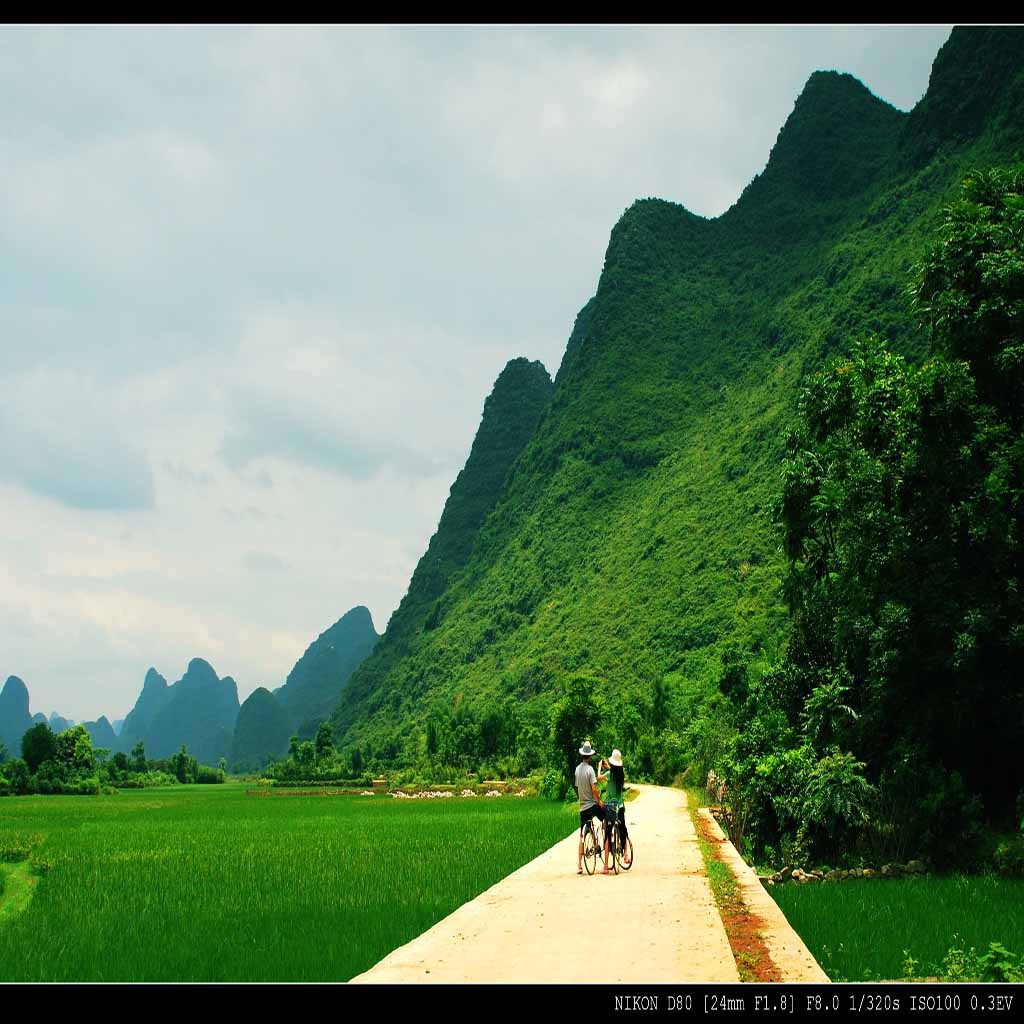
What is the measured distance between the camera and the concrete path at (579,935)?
5957 millimetres

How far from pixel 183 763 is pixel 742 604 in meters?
62.5

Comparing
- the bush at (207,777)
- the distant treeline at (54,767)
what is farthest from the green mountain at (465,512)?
the distant treeline at (54,767)

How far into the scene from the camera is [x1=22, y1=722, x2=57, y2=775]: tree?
2452 inches

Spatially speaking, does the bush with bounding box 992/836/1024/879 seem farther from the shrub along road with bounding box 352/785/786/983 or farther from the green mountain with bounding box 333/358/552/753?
the green mountain with bounding box 333/358/552/753

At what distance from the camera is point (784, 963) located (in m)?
6.44

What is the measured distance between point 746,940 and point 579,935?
4.49ft

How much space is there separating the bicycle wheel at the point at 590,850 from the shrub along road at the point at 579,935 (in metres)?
0.29

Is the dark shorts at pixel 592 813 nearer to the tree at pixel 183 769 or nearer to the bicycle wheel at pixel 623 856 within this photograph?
the bicycle wheel at pixel 623 856

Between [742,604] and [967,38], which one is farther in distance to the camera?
[967,38]

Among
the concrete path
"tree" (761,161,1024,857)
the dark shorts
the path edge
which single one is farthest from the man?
"tree" (761,161,1024,857)

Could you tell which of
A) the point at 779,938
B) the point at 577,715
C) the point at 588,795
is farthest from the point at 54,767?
the point at 779,938

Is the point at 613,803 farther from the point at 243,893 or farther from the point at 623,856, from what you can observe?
the point at 243,893
